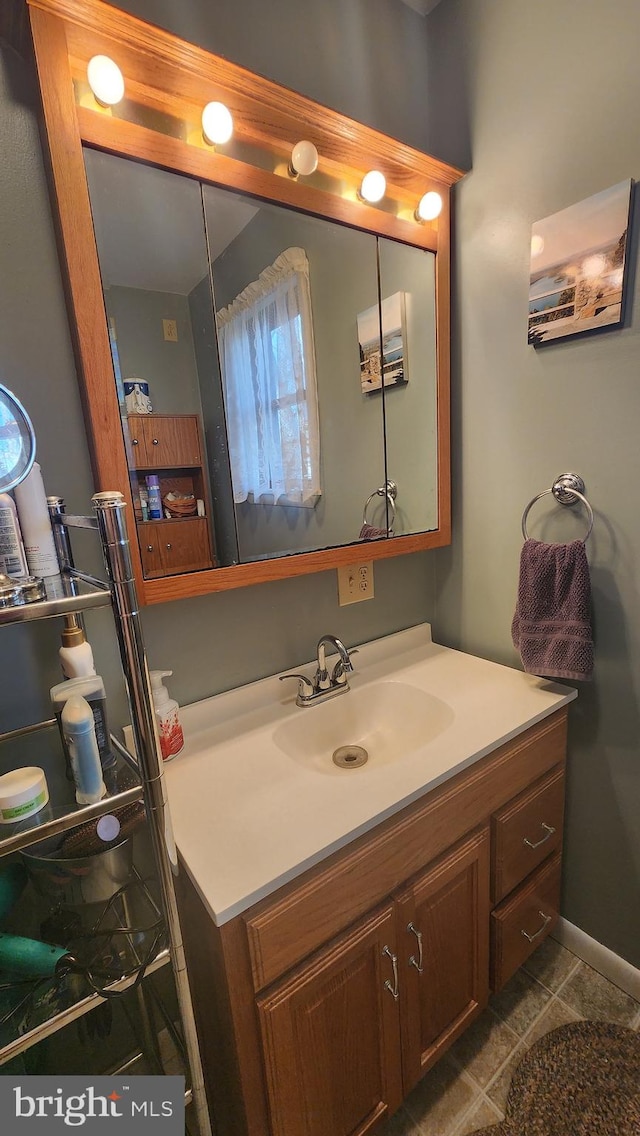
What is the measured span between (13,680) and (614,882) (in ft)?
4.90

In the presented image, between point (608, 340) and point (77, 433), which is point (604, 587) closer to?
point (608, 340)

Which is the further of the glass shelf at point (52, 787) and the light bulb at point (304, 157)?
the light bulb at point (304, 157)

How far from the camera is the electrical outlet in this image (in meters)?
1.28

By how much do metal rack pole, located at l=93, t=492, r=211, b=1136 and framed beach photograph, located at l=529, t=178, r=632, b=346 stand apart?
3.41ft

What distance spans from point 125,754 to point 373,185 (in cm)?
→ 131

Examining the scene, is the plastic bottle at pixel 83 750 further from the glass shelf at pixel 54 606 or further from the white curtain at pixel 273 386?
the white curtain at pixel 273 386

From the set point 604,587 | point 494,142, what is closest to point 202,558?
point 604,587

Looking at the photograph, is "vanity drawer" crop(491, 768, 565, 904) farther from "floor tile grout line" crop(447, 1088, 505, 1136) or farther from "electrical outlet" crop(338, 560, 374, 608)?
"electrical outlet" crop(338, 560, 374, 608)

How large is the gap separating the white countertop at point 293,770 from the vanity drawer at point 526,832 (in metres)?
0.21

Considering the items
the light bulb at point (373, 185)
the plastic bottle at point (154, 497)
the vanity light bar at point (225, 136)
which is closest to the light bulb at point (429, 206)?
the vanity light bar at point (225, 136)

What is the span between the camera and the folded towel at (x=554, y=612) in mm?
1073

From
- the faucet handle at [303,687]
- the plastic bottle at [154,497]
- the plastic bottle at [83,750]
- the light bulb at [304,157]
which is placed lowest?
the faucet handle at [303,687]

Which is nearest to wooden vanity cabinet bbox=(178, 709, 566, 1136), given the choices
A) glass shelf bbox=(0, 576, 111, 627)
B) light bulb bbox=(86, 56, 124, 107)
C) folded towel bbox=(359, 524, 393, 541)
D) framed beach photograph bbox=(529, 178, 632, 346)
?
glass shelf bbox=(0, 576, 111, 627)

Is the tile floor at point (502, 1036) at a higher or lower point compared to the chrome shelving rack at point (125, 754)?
lower
